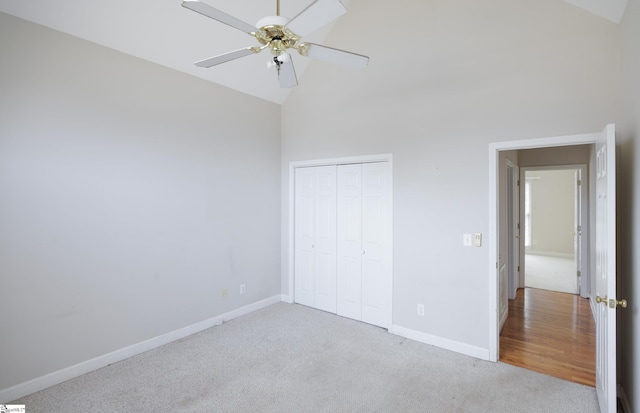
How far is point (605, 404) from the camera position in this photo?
209 cm

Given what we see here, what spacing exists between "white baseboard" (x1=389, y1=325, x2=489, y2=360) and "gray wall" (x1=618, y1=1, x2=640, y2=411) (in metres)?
1.02

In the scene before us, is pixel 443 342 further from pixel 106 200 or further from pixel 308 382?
pixel 106 200

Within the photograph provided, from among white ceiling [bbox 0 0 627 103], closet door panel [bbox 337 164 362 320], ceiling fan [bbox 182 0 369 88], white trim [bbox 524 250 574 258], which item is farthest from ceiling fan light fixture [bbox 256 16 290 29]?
white trim [bbox 524 250 574 258]

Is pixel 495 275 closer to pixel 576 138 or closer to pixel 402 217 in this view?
pixel 402 217

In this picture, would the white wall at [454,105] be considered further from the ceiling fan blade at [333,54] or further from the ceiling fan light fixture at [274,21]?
the ceiling fan light fixture at [274,21]

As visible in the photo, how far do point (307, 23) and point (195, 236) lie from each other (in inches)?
111

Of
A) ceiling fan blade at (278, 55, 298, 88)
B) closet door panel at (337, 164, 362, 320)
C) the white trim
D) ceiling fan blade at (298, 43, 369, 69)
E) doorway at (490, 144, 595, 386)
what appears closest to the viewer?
ceiling fan blade at (298, 43, 369, 69)

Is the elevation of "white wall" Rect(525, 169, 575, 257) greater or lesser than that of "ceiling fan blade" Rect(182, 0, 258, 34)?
lesser

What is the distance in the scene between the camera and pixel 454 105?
3.25 m

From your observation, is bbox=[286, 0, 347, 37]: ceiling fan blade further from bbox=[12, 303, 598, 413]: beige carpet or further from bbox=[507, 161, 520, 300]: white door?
bbox=[507, 161, 520, 300]: white door

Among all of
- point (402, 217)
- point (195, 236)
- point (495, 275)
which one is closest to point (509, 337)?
point (495, 275)

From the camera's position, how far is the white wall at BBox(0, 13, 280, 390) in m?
2.55

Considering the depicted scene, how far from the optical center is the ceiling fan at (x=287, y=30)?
5.03ft

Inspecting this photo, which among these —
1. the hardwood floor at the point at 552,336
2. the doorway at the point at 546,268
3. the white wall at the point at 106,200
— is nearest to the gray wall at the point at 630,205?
the hardwood floor at the point at 552,336
